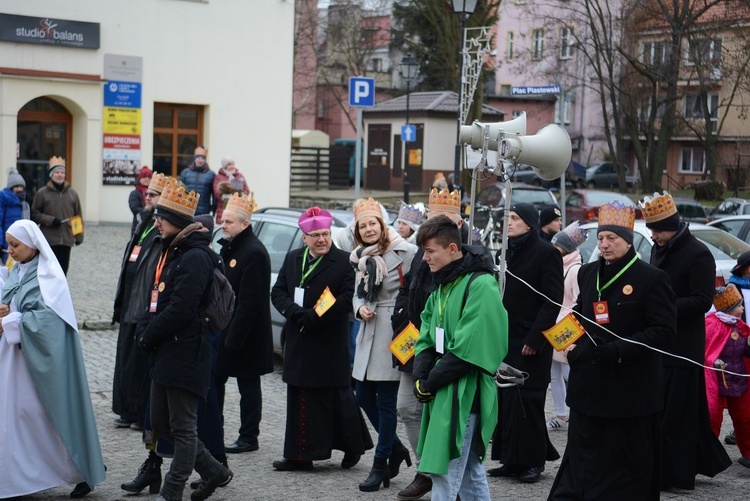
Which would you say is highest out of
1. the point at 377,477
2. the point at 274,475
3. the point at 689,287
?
the point at 689,287

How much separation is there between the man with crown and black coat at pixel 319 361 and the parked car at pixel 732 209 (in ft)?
45.6

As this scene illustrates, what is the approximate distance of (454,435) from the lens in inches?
213

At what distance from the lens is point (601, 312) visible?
6.35 m

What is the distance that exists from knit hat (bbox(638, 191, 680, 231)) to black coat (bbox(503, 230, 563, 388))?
71 cm

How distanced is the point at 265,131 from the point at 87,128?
5130 mm

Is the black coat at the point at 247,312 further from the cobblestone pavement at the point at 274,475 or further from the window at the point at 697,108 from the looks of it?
the window at the point at 697,108

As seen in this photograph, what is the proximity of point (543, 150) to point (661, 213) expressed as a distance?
43.2 inches

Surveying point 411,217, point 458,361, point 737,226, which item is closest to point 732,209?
point 737,226

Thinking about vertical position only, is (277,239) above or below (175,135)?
below

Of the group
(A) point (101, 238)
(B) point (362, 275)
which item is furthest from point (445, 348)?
(A) point (101, 238)

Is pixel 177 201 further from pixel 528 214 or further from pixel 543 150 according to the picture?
pixel 528 214

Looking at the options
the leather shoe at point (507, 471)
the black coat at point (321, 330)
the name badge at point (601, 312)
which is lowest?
the leather shoe at point (507, 471)

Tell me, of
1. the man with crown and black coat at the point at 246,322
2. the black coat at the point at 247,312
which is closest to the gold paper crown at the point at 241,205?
the man with crown and black coat at the point at 246,322

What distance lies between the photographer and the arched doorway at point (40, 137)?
25094mm
